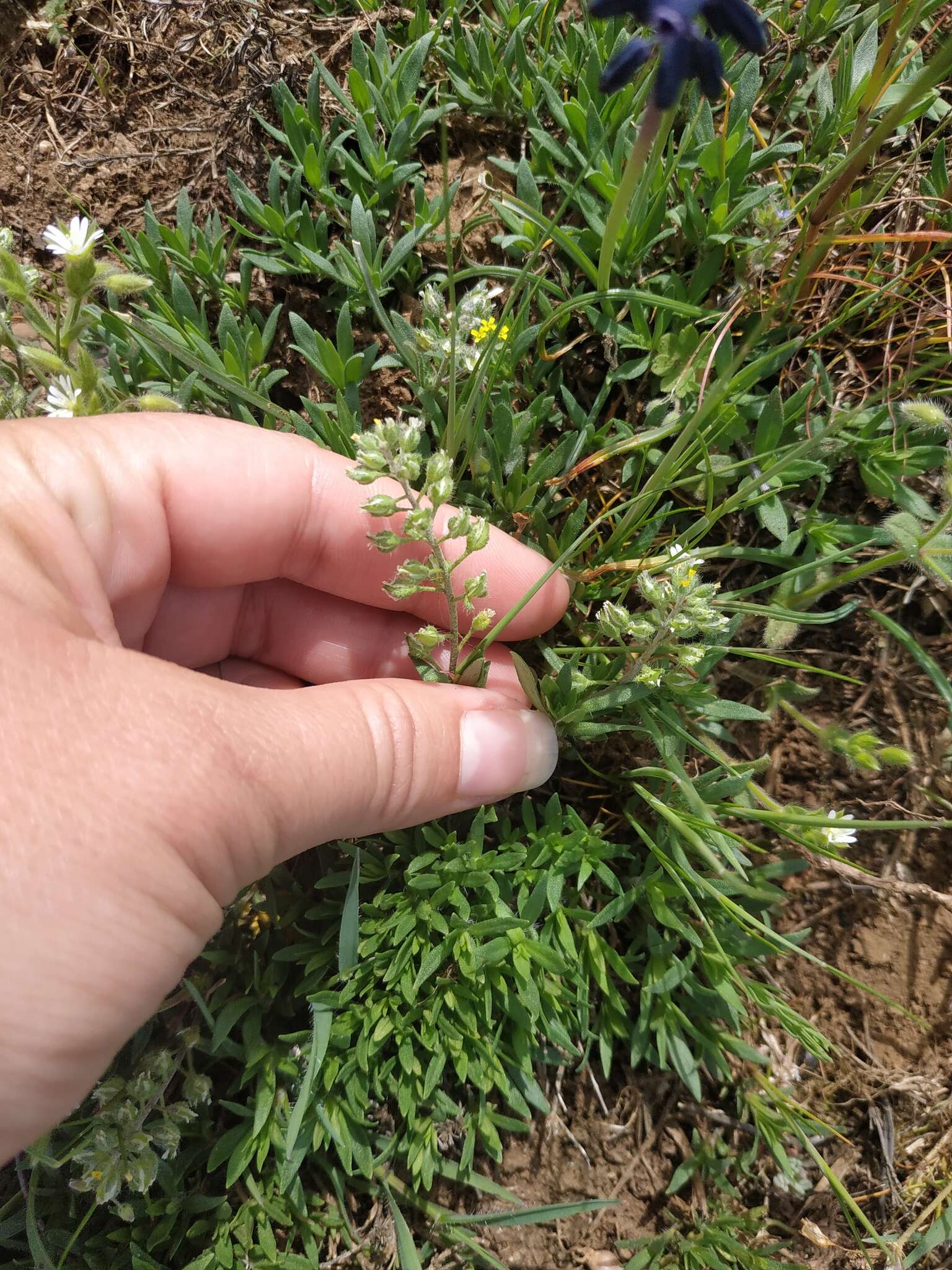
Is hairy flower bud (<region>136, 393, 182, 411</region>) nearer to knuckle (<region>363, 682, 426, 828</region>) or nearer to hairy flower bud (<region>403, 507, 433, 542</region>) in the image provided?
hairy flower bud (<region>403, 507, 433, 542</region>)

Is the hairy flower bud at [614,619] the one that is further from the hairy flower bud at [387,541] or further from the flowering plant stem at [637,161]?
the flowering plant stem at [637,161]

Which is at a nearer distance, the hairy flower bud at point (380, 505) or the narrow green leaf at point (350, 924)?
the hairy flower bud at point (380, 505)

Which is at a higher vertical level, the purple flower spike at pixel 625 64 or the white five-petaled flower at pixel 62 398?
the purple flower spike at pixel 625 64

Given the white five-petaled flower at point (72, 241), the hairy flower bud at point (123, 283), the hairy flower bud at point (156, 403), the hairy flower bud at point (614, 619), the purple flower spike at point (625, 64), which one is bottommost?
the hairy flower bud at point (614, 619)

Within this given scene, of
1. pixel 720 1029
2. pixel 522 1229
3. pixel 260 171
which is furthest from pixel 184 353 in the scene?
pixel 522 1229

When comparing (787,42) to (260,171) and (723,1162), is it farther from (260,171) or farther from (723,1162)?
(723,1162)

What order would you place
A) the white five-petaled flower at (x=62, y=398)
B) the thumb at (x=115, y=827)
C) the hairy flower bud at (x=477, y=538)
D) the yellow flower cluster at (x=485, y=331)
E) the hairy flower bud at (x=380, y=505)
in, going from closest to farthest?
1. the thumb at (x=115, y=827)
2. the hairy flower bud at (x=380, y=505)
3. the hairy flower bud at (x=477, y=538)
4. the white five-petaled flower at (x=62, y=398)
5. the yellow flower cluster at (x=485, y=331)

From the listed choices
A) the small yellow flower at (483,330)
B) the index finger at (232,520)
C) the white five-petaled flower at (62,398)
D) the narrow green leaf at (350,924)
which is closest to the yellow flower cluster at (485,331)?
the small yellow flower at (483,330)
